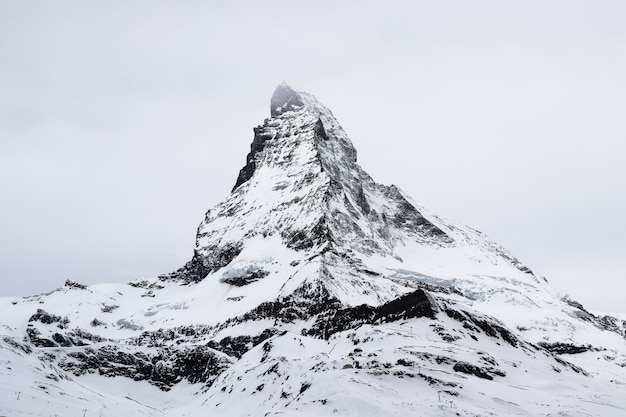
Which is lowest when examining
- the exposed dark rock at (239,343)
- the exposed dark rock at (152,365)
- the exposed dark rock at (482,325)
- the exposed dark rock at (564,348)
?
the exposed dark rock at (152,365)

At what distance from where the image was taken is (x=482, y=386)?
2539 inches

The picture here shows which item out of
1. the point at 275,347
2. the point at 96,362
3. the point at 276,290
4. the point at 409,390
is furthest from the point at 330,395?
the point at 276,290

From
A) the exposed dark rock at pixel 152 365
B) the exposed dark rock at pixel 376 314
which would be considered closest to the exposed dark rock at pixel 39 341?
the exposed dark rock at pixel 152 365

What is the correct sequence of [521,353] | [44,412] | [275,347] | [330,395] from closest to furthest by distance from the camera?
[44,412], [330,395], [521,353], [275,347]

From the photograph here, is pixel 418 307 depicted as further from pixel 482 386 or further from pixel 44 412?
pixel 44 412

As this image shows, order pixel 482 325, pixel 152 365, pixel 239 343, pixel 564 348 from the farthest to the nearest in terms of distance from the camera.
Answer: pixel 564 348 < pixel 239 343 < pixel 152 365 < pixel 482 325

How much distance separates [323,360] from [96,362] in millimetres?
85212

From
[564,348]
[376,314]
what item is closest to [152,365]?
[376,314]

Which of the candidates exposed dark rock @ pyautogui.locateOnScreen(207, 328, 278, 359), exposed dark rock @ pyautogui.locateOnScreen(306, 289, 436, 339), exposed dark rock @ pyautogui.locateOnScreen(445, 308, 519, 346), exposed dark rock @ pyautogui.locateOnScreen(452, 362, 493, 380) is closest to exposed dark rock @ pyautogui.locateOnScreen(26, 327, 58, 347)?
exposed dark rock @ pyautogui.locateOnScreen(207, 328, 278, 359)

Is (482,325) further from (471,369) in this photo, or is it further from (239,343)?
(239,343)

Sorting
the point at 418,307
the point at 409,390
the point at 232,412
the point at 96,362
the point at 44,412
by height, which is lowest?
the point at 96,362

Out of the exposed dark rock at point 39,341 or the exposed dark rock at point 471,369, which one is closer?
the exposed dark rock at point 471,369

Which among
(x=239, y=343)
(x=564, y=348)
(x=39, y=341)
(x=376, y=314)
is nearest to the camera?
(x=376, y=314)

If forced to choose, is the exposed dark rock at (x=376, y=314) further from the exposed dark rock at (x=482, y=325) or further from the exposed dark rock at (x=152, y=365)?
the exposed dark rock at (x=152, y=365)
